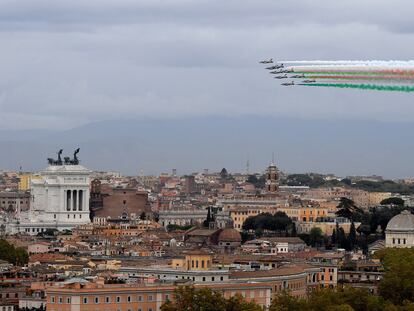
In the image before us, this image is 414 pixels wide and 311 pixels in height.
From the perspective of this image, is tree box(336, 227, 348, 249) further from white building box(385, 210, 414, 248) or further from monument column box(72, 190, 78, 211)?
monument column box(72, 190, 78, 211)

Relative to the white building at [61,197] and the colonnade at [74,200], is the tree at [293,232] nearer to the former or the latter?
the white building at [61,197]

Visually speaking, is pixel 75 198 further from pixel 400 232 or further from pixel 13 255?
pixel 13 255

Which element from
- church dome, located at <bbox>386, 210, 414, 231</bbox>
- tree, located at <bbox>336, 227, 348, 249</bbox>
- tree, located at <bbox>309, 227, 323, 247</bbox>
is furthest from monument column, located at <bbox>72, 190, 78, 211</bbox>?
church dome, located at <bbox>386, 210, 414, 231</bbox>

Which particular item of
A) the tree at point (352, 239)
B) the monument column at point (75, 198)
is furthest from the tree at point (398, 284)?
the monument column at point (75, 198)

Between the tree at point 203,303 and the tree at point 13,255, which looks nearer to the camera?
the tree at point 203,303

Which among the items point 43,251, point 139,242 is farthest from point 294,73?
point 139,242
